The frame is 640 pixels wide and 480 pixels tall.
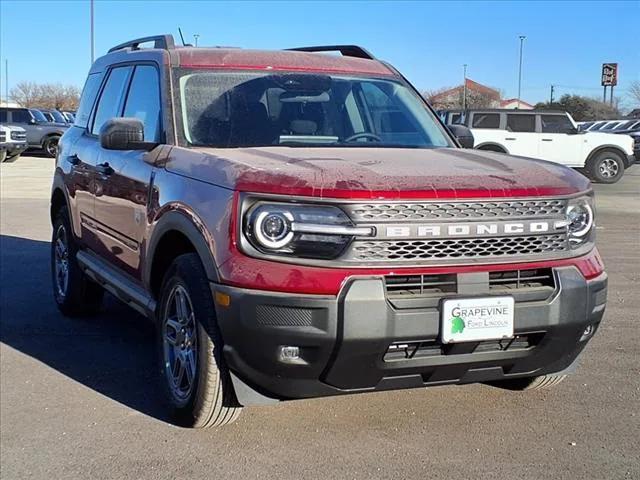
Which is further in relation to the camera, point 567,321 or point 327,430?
point 327,430

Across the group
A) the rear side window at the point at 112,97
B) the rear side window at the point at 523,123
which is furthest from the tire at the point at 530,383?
the rear side window at the point at 523,123

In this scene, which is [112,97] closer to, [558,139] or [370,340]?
[370,340]

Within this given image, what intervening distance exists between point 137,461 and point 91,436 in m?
0.44

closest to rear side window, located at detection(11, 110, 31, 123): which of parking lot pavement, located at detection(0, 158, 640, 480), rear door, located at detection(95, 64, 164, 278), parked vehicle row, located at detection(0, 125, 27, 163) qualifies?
parked vehicle row, located at detection(0, 125, 27, 163)

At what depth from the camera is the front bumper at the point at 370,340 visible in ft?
10.7

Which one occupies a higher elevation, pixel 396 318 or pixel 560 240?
pixel 560 240

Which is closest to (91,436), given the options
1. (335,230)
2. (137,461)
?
(137,461)

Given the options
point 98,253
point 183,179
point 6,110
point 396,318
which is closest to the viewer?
point 396,318

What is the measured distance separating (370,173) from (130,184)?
1.76 meters

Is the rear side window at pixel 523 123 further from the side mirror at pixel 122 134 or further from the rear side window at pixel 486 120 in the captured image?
the side mirror at pixel 122 134

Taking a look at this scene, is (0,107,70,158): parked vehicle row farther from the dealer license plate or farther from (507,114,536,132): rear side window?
the dealer license plate

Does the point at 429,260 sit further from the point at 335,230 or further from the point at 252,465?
the point at 252,465

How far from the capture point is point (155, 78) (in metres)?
4.82

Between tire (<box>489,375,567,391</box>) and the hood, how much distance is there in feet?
→ 3.90
